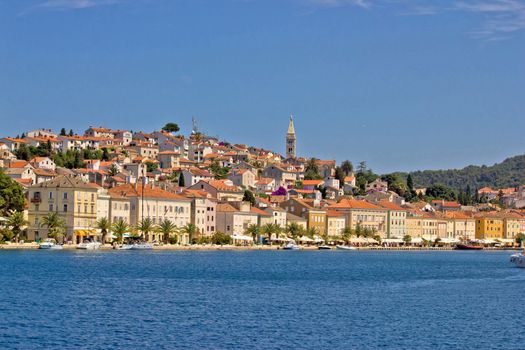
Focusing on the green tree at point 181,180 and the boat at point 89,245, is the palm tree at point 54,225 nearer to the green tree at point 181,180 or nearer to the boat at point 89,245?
the boat at point 89,245

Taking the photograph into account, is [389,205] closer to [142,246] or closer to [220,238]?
[220,238]

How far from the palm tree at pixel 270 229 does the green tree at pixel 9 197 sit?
32.5 metres

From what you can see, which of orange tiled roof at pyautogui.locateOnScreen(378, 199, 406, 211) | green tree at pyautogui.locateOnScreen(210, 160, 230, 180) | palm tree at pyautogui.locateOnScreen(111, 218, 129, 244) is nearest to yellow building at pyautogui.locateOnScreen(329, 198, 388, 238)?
orange tiled roof at pyautogui.locateOnScreen(378, 199, 406, 211)

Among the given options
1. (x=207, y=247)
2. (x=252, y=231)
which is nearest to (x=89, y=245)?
(x=207, y=247)

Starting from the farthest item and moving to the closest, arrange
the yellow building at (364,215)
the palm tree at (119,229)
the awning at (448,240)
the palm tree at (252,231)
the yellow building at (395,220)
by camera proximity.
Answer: the awning at (448,240) → the yellow building at (395,220) → the yellow building at (364,215) → the palm tree at (252,231) → the palm tree at (119,229)

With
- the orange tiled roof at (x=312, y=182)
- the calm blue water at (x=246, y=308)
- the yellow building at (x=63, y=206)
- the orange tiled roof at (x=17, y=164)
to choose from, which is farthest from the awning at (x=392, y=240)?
the calm blue water at (x=246, y=308)

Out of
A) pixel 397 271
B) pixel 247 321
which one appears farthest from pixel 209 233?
pixel 247 321

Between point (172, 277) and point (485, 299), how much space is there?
1661 centimetres

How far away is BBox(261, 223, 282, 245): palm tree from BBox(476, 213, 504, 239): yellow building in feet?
184

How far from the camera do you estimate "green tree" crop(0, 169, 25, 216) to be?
286 ft

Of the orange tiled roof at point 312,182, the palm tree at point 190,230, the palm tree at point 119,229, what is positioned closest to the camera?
the palm tree at point 119,229

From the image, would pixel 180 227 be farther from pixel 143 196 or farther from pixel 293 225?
pixel 293 225

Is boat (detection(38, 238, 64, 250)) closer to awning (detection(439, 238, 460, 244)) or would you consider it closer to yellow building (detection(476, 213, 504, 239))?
awning (detection(439, 238, 460, 244))

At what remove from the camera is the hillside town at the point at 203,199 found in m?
93.7
